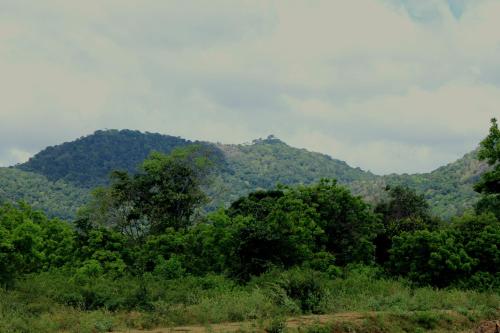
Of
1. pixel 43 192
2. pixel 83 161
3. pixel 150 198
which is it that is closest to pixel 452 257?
pixel 150 198

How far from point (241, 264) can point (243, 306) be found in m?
16.0

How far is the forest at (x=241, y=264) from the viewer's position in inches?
810

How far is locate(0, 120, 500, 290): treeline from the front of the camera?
3409cm

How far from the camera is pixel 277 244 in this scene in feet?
119

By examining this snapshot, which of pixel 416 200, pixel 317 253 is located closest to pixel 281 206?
pixel 317 253

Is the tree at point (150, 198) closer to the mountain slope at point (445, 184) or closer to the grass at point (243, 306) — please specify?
the grass at point (243, 306)

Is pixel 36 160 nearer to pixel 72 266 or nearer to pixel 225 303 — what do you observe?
pixel 72 266

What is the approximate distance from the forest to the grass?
6 cm

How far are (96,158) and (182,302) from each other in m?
162

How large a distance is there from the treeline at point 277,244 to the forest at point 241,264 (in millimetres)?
88

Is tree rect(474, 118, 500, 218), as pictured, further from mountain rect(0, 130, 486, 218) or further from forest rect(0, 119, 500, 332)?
mountain rect(0, 130, 486, 218)

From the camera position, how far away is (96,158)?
590 ft

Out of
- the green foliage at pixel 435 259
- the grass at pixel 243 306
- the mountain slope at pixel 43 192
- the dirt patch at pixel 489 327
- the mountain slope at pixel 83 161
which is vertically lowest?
the dirt patch at pixel 489 327

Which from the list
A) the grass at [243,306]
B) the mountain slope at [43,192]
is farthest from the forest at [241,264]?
the mountain slope at [43,192]
